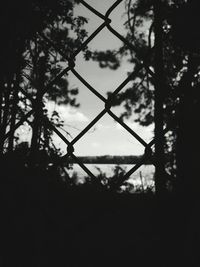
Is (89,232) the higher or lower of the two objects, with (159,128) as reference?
lower

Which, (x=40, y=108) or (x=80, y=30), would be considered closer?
(x=40, y=108)

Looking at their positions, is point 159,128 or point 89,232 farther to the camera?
point 89,232

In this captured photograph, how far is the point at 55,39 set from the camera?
3398 mm

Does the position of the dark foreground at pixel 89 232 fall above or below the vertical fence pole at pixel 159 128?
below

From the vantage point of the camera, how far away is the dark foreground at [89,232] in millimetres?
695

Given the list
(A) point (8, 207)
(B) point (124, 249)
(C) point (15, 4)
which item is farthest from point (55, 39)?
(B) point (124, 249)

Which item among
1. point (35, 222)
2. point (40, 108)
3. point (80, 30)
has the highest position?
point (80, 30)

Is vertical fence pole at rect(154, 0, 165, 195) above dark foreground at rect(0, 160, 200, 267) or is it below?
above

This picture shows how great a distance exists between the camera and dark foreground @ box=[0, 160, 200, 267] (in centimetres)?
70

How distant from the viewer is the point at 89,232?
1003 mm

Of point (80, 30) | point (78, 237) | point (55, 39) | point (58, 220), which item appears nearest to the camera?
point (78, 237)

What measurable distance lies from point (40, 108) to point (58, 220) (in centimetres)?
45

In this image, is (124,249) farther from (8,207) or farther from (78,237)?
(8,207)

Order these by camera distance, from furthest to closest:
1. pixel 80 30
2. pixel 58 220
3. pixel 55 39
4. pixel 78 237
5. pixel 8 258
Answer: pixel 55 39 → pixel 80 30 → pixel 58 220 → pixel 78 237 → pixel 8 258
